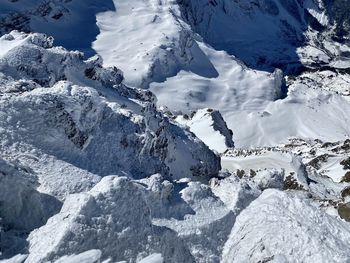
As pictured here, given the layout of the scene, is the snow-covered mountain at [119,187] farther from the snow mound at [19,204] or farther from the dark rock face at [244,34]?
the dark rock face at [244,34]

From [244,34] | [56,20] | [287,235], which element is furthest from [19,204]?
[244,34]

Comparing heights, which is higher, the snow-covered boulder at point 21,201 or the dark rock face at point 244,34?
the snow-covered boulder at point 21,201

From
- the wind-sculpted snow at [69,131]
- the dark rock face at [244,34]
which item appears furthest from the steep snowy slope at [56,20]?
the wind-sculpted snow at [69,131]

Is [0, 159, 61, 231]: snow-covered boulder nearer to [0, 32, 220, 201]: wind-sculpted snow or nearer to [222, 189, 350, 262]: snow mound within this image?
[0, 32, 220, 201]: wind-sculpted snow

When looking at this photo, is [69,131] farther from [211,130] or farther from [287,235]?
[211,130]

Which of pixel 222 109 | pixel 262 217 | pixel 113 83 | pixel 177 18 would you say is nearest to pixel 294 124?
pixel 222 109

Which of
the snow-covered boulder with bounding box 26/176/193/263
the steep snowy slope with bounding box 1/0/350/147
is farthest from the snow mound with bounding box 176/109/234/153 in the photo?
the snow-covered boulder with bounding box 26/176/193/263
